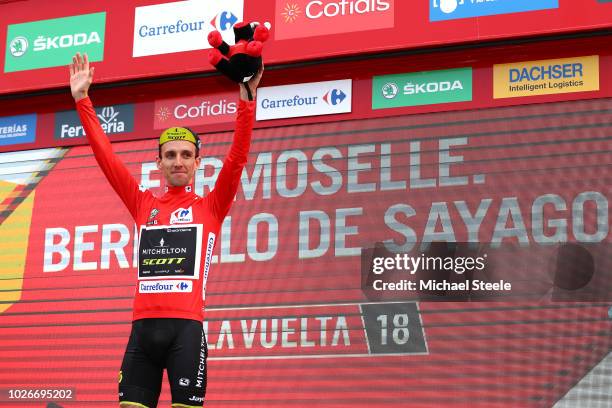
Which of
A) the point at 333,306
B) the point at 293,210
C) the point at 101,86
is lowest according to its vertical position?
the point at 333,306

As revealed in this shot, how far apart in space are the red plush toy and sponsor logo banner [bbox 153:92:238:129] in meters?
→ 2.26

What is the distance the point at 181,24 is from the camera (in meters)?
5.96

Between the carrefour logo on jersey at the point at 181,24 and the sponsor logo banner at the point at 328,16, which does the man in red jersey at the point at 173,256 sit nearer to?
the sponsor logo banner at the point at 328,16

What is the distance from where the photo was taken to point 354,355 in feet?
16.9

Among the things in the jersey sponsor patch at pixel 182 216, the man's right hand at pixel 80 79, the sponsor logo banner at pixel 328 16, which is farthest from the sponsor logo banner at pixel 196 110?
the jersey sponsor patch at pixel 182 216

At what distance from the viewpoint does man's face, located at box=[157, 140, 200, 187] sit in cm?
358

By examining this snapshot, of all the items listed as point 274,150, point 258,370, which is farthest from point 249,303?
point 274,150

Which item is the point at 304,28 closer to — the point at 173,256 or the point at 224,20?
the point at 224,20

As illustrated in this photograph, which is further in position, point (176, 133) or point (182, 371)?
point (176, 133)

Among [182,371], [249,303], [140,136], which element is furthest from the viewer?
[140,136]

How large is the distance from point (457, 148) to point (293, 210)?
0.97 metres

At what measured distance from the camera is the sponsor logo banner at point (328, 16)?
5477mm

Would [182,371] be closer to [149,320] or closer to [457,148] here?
[149,320]

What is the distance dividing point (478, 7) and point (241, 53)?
2.23 metres
